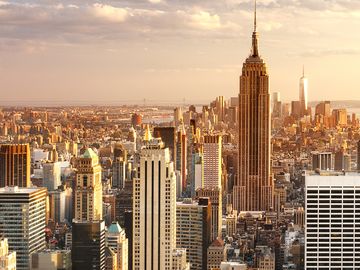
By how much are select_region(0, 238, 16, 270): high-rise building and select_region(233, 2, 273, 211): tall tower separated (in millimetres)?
6181

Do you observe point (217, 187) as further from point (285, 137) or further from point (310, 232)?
point (310, 232)

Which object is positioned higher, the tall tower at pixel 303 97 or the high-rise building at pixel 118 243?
the tall tower at pixel 303 97

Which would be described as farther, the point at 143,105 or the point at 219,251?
the point at 219,251

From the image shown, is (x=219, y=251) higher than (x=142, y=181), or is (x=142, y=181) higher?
(x=142, y=181)

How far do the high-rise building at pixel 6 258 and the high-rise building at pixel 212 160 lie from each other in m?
5.26

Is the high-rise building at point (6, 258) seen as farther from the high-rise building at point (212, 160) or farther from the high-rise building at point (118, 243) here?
the high-rise building at point (212, 160)

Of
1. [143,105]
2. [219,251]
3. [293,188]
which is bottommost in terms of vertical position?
[219,251]

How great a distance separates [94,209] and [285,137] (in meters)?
3.30

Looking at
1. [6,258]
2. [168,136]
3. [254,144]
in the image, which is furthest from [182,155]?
[254,144]

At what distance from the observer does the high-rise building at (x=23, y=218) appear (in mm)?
9375

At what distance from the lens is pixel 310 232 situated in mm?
9977

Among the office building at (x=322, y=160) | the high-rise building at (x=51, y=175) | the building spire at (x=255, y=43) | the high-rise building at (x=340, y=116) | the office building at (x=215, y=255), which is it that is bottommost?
the office building at (x=215, y=255)

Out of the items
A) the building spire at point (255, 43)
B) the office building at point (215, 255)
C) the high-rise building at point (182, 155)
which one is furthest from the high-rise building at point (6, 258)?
the building spire at point (255, 43)

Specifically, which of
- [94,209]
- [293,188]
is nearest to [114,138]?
[94,209]
